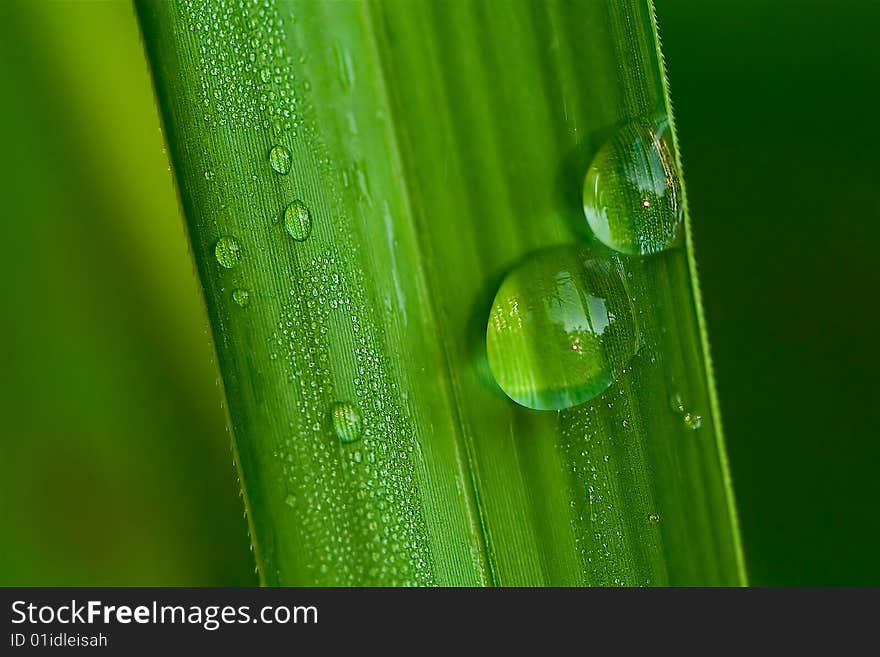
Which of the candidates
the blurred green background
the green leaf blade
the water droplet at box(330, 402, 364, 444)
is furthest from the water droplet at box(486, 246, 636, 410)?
the blurred green background

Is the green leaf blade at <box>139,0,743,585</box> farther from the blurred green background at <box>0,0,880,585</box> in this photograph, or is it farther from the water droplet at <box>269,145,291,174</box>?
the blurred green background at <box>0,0,880,585</box>

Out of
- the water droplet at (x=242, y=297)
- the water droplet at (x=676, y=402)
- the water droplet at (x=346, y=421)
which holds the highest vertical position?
the water droplet at (x=242, y=297)

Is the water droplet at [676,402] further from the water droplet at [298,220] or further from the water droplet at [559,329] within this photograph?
the water droplet at [298,220]

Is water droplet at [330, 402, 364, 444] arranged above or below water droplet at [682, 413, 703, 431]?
above

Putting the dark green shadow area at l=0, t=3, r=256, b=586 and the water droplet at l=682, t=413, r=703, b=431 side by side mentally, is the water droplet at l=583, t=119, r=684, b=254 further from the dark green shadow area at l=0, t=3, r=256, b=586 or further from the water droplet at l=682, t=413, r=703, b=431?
the dark green shadow area at l=0, t=3, r=256, b=586

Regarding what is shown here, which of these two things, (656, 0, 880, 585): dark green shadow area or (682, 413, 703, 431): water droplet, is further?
(656, 0, 880, 585): dark green shadow area

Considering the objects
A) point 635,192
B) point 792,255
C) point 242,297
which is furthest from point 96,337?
point 792,255

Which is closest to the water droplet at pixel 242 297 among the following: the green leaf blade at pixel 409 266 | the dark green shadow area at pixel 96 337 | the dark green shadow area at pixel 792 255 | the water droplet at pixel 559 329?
the green leaf blade at pixel 409 266

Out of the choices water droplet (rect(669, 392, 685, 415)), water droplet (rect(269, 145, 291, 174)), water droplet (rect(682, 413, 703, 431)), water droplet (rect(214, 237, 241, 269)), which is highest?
water droplet (rect(269, 145, 291, 174))
